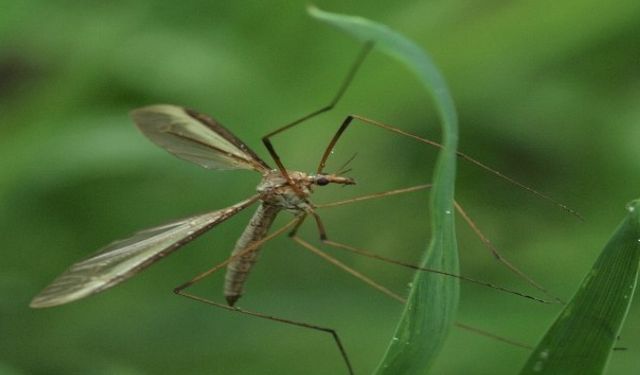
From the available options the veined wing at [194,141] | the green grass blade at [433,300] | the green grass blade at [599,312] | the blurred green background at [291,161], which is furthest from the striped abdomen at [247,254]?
the green grass blade at [599,312]

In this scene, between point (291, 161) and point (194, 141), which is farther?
point (291, 161)

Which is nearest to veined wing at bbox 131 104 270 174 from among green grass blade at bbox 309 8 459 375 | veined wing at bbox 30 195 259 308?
veined wing at bbox 30 195 259 308

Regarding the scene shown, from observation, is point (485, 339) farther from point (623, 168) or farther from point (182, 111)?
point (182, 111)

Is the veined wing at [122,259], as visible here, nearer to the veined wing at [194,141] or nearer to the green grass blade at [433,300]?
the veined wing at [194,141]

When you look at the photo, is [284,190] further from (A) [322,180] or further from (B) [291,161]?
(B) [291,161]

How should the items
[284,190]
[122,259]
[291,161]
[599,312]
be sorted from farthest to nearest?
[291,161]
[284,190]
[122,259]
[599,312]

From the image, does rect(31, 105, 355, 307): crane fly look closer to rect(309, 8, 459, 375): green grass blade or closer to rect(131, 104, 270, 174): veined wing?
rect(131, 104, 270, 174): veined wing

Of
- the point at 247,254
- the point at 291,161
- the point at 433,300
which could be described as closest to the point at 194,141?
the point at 247,254
